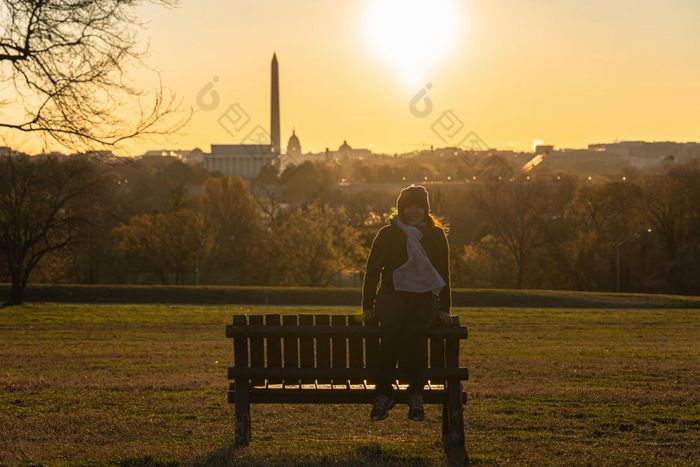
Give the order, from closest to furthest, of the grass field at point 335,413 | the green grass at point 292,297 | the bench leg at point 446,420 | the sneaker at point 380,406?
the grass field at point 335,413 → the sneaker at point 380,406 → the bench leg at point 446,420 → the green grass at point 292,297

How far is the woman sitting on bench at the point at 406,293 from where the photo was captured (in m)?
10.2

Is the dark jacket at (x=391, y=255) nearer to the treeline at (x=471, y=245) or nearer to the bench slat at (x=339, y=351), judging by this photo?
the bench slat at (x=339, y=351)

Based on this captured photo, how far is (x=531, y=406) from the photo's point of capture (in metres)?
13.7

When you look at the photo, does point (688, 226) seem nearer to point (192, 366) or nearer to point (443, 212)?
point (443, 212)

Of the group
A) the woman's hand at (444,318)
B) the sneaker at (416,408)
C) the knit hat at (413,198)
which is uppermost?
the knit hat at (413,198)

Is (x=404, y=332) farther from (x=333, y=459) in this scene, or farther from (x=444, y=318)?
(x=333, y=459)

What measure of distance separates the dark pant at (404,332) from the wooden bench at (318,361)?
88 millimetres

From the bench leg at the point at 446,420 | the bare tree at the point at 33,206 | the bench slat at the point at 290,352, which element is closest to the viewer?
the bench slat at the point at 290,352

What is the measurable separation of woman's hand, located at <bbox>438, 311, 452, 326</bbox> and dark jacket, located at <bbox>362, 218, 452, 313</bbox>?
22cm

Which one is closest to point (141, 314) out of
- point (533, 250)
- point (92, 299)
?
point (92, 299)

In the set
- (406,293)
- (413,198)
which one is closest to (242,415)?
(406,293)

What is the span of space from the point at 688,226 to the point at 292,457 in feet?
241

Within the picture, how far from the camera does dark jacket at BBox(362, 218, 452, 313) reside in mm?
10242

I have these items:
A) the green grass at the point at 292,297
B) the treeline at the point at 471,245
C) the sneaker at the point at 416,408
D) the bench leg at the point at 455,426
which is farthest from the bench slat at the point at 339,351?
the treeline at the point at 471,245
